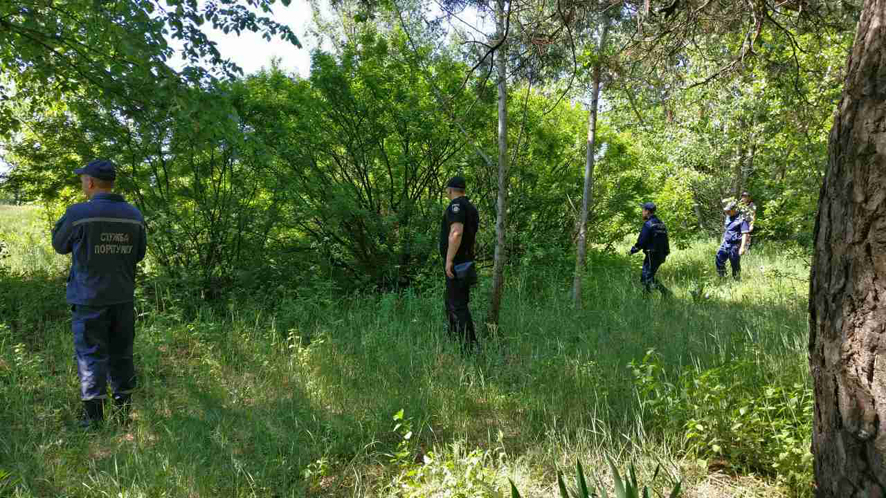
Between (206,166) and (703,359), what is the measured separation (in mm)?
5872

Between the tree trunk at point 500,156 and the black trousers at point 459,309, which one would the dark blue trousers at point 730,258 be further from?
the black trousers at point 459,309

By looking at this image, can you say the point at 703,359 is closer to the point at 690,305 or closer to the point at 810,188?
the point at 690,305

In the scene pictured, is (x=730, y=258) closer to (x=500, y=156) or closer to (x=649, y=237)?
(x=649, y=237)

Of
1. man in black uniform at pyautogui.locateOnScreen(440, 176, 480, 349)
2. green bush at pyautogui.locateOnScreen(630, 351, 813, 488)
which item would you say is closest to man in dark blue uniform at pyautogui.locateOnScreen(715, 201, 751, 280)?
man in black uniform at pyautogui.locateOnScreen(440, 176, 480, 349)

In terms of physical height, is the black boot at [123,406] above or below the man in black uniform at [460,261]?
below

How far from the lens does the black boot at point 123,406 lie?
3.51m

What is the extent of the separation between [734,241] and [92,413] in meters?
9.42

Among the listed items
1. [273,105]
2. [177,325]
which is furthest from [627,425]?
[273,105]

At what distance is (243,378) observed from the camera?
4.11 metres

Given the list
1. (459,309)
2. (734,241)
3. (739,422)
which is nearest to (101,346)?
(459,309)

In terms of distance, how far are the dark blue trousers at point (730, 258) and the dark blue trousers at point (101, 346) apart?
8997 millimetres

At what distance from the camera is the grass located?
103 inches

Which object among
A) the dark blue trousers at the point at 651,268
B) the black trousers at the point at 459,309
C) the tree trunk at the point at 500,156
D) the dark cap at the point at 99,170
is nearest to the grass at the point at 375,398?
the black trousers at the point at 459,309

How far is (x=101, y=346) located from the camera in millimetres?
3625
